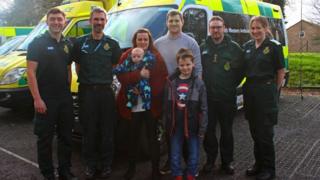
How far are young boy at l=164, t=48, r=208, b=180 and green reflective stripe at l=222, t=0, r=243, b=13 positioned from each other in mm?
3435

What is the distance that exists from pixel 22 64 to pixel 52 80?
12.4ft

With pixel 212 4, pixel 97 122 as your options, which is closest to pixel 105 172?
pixel 97 122

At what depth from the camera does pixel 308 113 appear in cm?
938

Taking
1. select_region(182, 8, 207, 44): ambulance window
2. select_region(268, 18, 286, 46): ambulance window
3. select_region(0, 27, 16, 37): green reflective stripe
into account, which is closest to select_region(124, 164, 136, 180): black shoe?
select_region(182, 8, 207, 44): ambulance window

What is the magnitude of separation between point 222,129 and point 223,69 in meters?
0.78

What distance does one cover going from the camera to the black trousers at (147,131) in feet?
16.2

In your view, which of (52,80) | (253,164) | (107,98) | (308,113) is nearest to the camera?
(52,80)

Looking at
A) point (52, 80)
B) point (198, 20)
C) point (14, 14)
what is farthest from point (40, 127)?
point (14, 14)

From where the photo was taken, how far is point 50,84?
466 centimetres

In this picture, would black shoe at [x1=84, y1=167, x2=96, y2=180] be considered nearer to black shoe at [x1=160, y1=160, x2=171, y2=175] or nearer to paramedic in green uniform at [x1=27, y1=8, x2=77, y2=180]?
paramedic in green uniform at [x1=27, y1=8, x2=77, y2=180]

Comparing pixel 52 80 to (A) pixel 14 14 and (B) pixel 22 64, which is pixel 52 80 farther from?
(A) pixel 14 14

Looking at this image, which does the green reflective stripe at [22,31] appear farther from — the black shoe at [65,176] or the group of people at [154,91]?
the black shoe at [65,176]

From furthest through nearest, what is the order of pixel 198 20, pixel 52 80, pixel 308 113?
1. pixel 308 113
2. pixel 198 20
3. pixel 52 80

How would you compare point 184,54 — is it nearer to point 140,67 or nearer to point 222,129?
point 140,67
